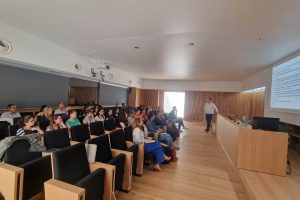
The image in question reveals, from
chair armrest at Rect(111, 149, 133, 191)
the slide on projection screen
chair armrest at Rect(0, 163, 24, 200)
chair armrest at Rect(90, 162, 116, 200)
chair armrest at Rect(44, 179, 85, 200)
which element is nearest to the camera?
chair armrest at Rect(44, 179, 85, 200)

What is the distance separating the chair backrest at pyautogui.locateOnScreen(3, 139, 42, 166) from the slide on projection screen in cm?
529

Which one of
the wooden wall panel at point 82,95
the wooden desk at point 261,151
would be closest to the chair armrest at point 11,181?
the wooden desk at point 261,151

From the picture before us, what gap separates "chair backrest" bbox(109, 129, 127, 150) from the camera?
2.99 metres

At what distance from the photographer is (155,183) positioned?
9.91 ft

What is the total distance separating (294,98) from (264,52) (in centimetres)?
135

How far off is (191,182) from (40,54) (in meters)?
4.82

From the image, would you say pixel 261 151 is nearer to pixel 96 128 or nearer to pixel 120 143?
pixel 120 143

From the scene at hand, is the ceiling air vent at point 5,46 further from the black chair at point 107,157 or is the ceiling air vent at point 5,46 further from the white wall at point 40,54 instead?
the black chair at point 107,157

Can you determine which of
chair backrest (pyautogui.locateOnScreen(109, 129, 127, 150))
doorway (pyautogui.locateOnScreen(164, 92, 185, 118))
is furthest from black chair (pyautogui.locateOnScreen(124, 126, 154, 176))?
doorway (pyautogui.locateOnScreen(164, 92, 185, 118))

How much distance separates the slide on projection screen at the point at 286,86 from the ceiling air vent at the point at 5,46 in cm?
661

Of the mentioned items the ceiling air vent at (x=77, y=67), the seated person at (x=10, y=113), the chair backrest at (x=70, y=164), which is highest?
the ceiling air vent at (x=77, y=67)

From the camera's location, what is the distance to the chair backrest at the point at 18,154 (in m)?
2.02

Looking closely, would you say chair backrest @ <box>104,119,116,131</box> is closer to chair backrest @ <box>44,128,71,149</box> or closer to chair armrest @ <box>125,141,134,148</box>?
chair armrest @ <box>125,141,134,148</box>

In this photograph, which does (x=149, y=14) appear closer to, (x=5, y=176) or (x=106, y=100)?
(x=5, y=176)
